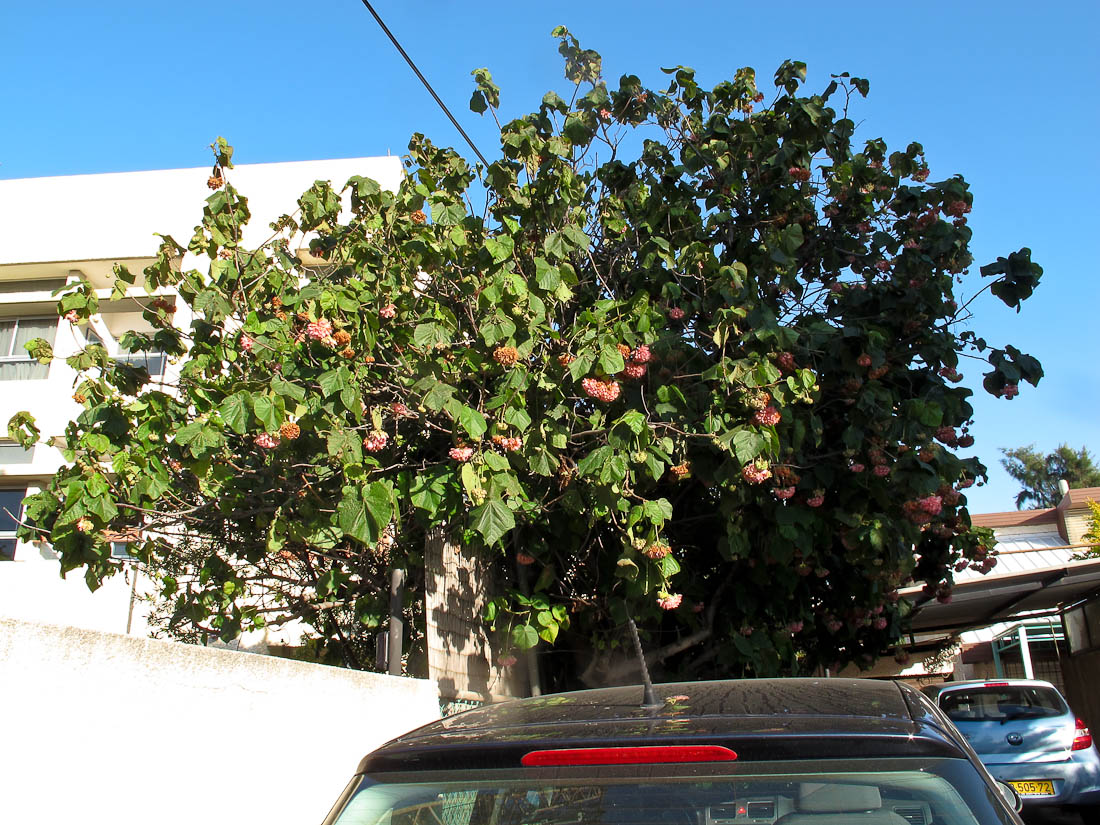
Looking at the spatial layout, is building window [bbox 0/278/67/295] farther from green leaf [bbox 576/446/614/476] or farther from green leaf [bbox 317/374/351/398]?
green leaf [bbox 576/446/614/476]

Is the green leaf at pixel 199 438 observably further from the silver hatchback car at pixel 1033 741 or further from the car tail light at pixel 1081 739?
the car tail light at pixel 1081 739

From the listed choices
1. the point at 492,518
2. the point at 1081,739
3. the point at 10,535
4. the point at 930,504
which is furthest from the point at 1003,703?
the point at 10,535

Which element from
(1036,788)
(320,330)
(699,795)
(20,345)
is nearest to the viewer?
(699,795)

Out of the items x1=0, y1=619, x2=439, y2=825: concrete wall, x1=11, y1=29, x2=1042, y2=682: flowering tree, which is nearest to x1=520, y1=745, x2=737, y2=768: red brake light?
x1=0, y1=619, x2=439, y2=825: concrete wall

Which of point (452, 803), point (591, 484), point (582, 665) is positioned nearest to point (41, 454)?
point (582, 665)

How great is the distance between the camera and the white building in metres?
15.3

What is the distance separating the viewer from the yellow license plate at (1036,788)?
27.1 feet

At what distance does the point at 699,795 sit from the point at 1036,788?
8.13 meters

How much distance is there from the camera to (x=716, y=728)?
1.87 meters

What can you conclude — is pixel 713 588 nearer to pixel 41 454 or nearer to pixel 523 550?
pixel 523 550

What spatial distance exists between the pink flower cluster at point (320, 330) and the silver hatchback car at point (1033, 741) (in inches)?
252

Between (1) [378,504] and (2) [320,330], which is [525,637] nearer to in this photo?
(1) [378,504]

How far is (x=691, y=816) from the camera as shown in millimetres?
Answer: 1769

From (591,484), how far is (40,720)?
10.2 feet
